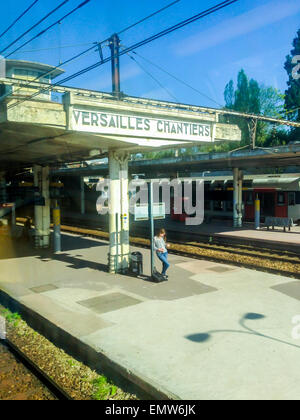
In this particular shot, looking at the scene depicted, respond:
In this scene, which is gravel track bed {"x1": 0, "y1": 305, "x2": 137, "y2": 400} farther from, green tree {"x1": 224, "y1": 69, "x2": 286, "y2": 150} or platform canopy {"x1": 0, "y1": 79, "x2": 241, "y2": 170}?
green tree {"x1": 224, "y1": 69, "x2": 286, "y2": 150}

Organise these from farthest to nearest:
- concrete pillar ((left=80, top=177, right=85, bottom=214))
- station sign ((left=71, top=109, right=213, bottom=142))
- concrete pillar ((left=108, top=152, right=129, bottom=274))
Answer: concrete pillar ((left=80, top=177, right=85, bottom=214)), concrete pillar ((left=108, top=152, right=129, bottom=274)), station sign ((left=71, top=109, right=213, bottom=142))

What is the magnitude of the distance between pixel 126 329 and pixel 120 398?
212 centimetres

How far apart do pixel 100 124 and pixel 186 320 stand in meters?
6.07

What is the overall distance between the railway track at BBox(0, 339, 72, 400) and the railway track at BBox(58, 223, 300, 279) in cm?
880

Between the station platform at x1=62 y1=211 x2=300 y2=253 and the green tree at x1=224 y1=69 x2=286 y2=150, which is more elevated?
the green tree at x1=224 y1=69 x2=286 y2=150

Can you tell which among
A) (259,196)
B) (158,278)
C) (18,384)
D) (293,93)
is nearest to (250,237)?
(259,196)

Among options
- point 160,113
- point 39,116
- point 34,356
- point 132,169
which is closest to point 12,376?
point 34,356

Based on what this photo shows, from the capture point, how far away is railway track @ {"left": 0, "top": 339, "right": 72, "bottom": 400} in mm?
5637

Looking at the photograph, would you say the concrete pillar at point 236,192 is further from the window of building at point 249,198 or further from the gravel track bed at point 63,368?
the gravel track bed at point 63,368

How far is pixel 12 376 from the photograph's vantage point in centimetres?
629

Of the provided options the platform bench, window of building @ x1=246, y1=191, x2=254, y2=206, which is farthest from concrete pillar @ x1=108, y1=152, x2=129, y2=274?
window of building @ x1=246, y1=191, x2=254, y2=206

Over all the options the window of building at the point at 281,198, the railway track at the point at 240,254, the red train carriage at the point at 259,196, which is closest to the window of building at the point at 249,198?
the red train carriage at the point at 259,196

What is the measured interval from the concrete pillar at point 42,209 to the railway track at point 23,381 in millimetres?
11450
